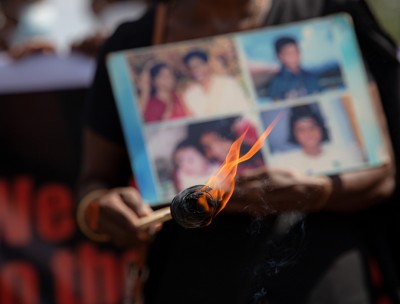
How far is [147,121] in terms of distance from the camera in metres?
1.43

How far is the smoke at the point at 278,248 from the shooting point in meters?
1.07

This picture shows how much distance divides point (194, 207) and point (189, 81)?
0.66 m

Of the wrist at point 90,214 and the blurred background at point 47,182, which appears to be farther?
the blurred background at point 47,182

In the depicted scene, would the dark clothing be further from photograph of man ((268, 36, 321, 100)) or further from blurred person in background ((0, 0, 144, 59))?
blurred person in background ((0, 0, 144, 59))

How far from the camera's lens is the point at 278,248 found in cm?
118

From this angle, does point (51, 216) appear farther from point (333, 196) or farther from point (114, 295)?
point (333, 196)

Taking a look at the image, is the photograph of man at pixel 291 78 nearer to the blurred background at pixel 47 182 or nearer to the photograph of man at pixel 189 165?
the photograph of man at pixel 189 165

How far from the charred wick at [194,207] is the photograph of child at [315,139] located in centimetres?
53

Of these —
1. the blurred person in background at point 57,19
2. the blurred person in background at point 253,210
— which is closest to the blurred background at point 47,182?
the blurred person in background at point 57,19

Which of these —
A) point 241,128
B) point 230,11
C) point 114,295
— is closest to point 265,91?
point 241,128

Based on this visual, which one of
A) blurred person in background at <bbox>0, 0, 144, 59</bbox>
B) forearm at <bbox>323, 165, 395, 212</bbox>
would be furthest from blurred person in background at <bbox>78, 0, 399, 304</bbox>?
blurred person in background at <bbox>0, 0, 144, 59</bbox>

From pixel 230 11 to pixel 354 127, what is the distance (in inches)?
14.2

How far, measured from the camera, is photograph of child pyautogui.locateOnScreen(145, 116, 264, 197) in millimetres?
1368

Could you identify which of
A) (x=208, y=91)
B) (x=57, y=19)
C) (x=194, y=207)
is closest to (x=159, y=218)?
(x=194, y=207)
